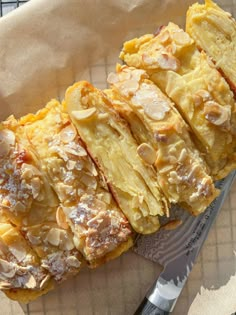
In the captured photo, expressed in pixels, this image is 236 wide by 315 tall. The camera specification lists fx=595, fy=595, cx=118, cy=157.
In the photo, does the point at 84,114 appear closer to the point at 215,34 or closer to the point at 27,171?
the point at 27,171

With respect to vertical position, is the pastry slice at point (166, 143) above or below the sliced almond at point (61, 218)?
above

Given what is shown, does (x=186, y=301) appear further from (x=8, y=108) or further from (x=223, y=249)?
(x=8, y=108)

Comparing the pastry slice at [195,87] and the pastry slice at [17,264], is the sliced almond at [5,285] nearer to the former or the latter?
the pastry slice at [17,264]

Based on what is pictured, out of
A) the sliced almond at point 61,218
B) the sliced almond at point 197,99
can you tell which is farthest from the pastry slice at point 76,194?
the sliced almond at point 197,99

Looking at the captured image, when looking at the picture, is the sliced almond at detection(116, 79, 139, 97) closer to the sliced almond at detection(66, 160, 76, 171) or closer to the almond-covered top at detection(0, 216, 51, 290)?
the sliced almond at detection(66, 160, 76, 171)

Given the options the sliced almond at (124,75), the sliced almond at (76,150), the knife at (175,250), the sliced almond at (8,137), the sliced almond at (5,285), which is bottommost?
the knife at (175,250)
